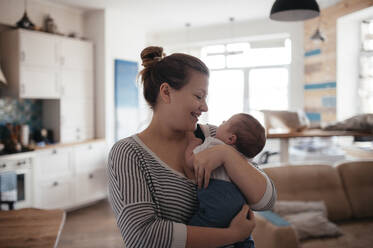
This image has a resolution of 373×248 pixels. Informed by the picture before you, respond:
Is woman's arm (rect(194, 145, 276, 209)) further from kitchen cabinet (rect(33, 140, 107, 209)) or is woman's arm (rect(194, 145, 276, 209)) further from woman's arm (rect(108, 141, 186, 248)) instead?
kitchen cabinet (rect(33, 140, 107, 209))

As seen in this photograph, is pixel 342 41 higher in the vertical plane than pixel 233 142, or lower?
higher

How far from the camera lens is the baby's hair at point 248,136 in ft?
4.13

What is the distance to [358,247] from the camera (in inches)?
91.7

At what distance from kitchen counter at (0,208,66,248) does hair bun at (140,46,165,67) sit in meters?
0.96

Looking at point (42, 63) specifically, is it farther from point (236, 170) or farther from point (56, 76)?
point (236, 170)

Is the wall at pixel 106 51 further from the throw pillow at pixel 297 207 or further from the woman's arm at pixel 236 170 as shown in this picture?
the woman's arm at pixel 236 170

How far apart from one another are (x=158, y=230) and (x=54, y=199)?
404 cm

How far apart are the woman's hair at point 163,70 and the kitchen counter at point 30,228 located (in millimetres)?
893

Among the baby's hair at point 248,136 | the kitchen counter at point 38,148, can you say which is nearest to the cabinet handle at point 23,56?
the kitchen counter at point 38,148

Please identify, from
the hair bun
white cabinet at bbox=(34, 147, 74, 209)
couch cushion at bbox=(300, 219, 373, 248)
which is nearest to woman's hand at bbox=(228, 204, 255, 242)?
the hair bun

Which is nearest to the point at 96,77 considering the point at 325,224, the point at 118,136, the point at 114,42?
the point at 114,42

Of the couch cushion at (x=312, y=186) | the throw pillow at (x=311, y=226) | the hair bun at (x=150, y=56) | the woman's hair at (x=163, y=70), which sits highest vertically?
the hair bun at (x=150, y=56)

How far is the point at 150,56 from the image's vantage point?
1.19 meters

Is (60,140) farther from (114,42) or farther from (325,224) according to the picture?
(325,224)
